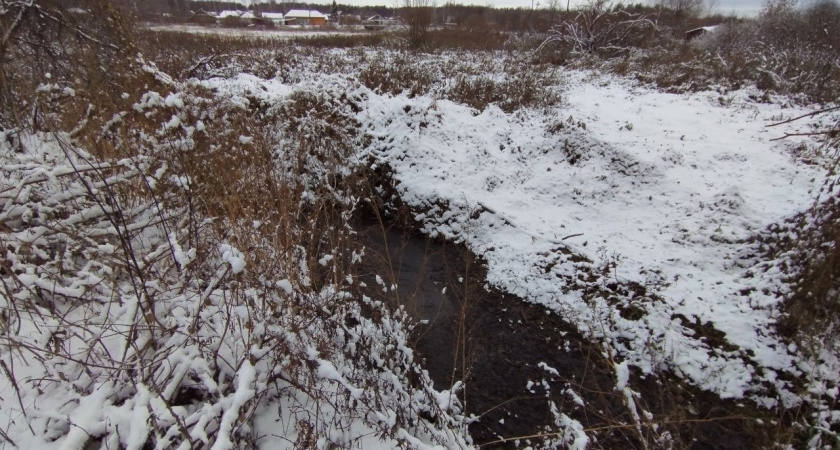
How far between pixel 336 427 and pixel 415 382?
1.24 metres

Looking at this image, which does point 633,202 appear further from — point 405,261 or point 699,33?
point 699,33

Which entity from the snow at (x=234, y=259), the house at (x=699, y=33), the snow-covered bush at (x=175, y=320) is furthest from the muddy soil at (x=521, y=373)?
the house at (x=699, y=33)

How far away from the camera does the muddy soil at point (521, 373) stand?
3408 millimetres

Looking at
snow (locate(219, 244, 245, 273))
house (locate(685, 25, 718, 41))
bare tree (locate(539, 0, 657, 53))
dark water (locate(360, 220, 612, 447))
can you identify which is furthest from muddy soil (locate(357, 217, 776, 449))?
house (locate(685, 25, 718, 41))

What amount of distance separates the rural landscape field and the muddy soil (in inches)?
1.2

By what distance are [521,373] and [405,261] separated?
2.46 m

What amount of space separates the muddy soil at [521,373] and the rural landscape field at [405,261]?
1.2 inches

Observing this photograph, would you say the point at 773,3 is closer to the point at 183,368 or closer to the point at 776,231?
the point at 776,231

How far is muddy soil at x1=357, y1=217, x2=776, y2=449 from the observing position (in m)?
3.41

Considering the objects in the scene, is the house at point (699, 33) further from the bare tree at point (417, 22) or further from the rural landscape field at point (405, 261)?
the bare tree at point (417, 22)

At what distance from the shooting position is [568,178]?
273 inches

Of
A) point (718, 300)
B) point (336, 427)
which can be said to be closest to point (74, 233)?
point (336, 427)

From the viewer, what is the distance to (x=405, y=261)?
5.83m

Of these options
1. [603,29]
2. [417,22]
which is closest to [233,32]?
[417,22]
